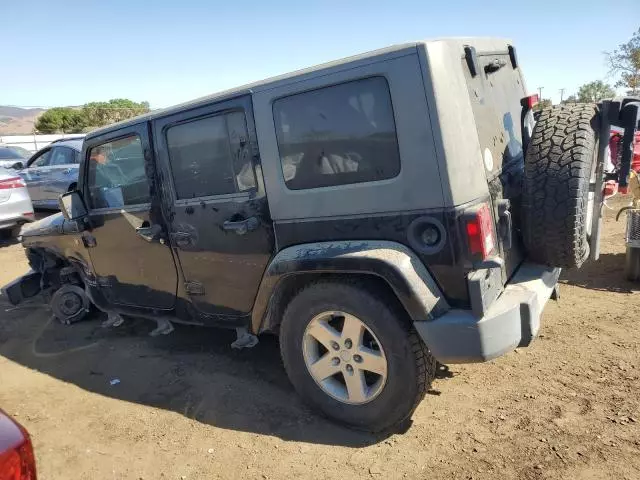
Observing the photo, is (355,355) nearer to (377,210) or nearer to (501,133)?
(377,210)

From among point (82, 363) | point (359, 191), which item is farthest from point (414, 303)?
point (82, 363)

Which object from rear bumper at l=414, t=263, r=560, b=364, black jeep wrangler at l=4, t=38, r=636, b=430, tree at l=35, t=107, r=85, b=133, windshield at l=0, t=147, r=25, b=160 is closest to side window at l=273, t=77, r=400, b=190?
black jeep wrangler at l=4, t=38, r=636, b=430

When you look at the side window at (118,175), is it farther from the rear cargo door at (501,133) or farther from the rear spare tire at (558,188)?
the rear spare tire at (558,188)

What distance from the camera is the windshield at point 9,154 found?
44.4ft

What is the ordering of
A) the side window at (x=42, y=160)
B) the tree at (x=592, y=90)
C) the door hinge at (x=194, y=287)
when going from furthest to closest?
1. the tree at (x=592, y=90)
2. the side window at (x=42, y=160)
3. the door hinge at (x=194, y=287)

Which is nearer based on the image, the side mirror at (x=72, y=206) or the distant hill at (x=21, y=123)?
the side mirror at (x=72, y=206)

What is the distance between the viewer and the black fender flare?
8.07ft

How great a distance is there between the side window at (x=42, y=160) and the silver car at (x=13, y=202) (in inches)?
49.1

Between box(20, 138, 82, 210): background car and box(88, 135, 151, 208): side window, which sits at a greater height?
box(20, 138, 82, 210): background car

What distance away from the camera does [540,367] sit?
11.1ft

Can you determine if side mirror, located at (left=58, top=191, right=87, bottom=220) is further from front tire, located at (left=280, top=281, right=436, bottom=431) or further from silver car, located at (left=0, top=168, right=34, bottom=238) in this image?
silver car, located at (left=0, top=168, right=34, bottom=238)

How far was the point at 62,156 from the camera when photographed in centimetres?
1009

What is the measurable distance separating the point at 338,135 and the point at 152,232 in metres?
1.72

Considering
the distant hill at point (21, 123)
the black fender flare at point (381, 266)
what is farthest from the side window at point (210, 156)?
the distant hill at point (21, 123)
